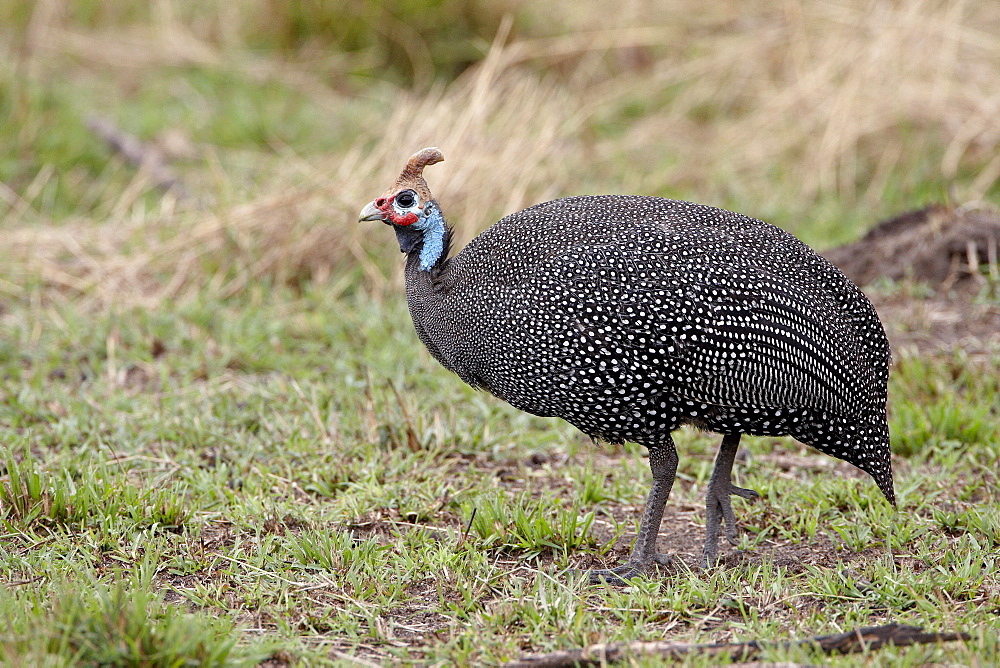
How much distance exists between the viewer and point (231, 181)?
21.5 ft

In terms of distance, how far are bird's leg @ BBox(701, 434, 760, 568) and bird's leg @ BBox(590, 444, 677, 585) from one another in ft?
0.62

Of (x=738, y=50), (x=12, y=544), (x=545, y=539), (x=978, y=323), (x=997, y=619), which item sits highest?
(x=738, y=50)

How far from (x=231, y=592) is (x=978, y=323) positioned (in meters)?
3.51

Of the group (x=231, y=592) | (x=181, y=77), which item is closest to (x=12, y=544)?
(x=231, y=592)

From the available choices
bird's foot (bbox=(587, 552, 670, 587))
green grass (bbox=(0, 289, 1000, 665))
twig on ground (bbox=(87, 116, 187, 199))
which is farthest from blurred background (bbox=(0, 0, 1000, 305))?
bird's foot (bbox=(587, 552, 670, 587))

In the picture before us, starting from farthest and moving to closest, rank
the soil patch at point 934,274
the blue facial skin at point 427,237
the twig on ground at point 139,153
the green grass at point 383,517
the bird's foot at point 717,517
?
the twig on ground at point 139,153 < the soil patch at point 934,274 < the blue facial skin at point 427,237 < the bird's foot at point 717,517 < the green grass at point 383,517

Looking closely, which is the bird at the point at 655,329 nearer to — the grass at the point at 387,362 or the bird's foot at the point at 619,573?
the bird's foot at the point at 619,573

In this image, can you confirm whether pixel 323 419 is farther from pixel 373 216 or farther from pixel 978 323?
pixel 978 323

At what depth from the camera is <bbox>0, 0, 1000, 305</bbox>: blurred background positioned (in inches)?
228

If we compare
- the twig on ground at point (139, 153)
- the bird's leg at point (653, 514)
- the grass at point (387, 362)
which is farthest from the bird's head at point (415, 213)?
the twig on ground at point (139, 153)

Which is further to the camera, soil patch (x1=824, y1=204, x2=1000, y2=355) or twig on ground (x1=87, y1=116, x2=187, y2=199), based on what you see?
twig on ground (x1=87, y1=116, x2=187, y2=199)

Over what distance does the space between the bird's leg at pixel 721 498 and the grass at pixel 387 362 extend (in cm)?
9

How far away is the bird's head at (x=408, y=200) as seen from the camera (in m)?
3.47

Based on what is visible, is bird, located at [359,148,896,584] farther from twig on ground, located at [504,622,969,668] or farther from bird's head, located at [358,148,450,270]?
twig on ground, located at [504,622,969,668]
